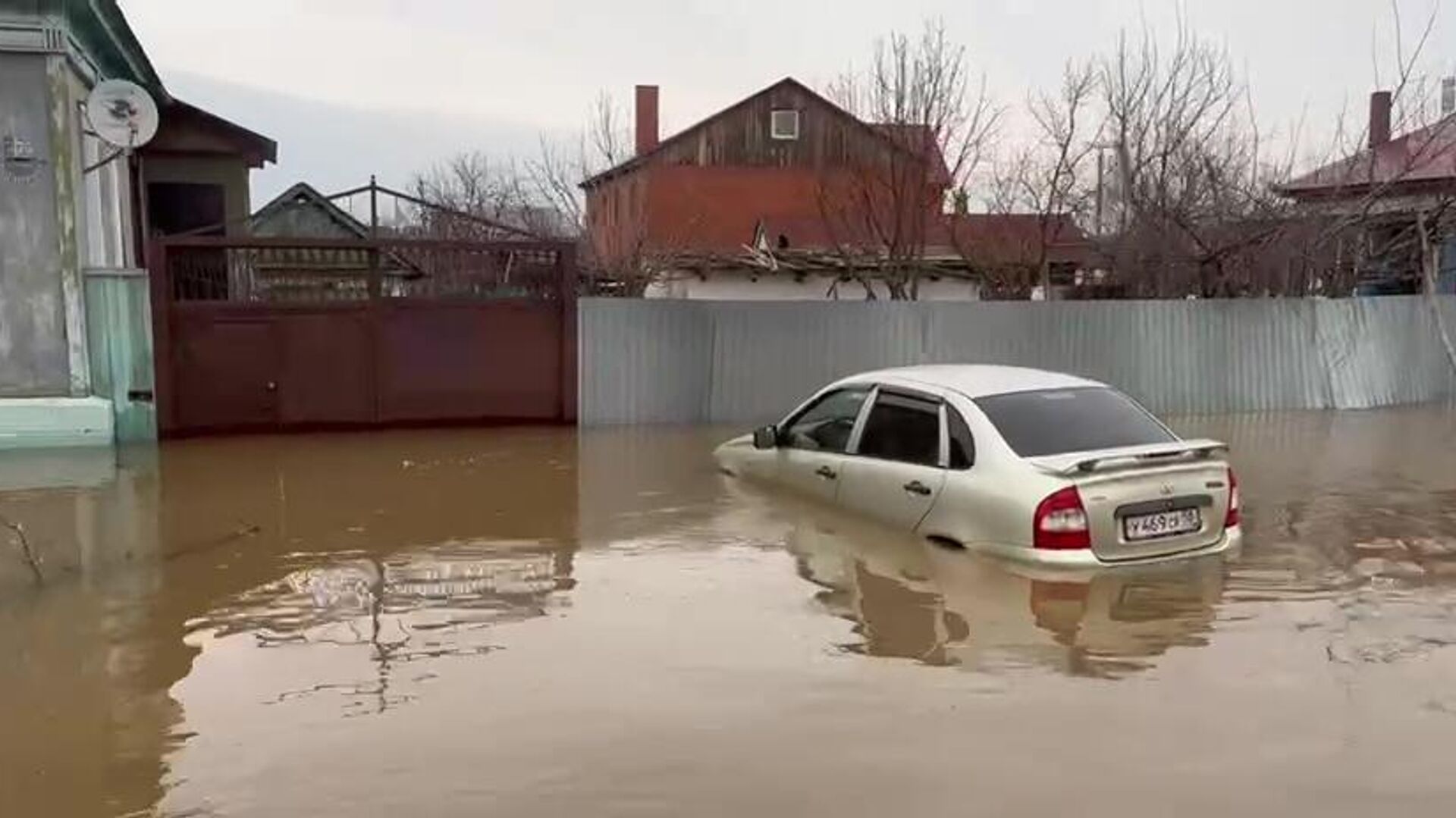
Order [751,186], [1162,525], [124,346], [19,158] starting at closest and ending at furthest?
[1162,525] < [19,158] < [124,346] < [751,186]

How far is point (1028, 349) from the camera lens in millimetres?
15375

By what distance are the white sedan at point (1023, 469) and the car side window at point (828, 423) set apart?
2 centimetres

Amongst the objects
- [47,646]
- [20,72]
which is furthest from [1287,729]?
[20,72]

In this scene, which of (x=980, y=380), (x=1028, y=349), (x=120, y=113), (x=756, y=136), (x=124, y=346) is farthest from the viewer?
(x=756, y=136)

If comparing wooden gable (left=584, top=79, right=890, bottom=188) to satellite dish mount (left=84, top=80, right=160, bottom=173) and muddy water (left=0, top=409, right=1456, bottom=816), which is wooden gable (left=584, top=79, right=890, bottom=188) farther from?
muddy water (left=0, top=409, right=1456, bottom=816)

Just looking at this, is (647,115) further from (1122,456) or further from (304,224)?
(1122,456)

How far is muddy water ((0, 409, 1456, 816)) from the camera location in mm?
4027

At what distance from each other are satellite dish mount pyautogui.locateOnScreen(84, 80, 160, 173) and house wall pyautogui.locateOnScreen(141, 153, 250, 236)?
20.8ft

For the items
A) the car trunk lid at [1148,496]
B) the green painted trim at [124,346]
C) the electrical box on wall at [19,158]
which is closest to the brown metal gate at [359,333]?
the green painted trim at [124,346]

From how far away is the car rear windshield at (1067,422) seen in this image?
6.76 metres

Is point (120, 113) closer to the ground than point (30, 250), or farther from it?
farther from it

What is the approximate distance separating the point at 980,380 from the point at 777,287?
23.1 metres

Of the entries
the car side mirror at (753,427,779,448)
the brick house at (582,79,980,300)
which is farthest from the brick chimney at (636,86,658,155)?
the car side mirror at (753,427,779,448)

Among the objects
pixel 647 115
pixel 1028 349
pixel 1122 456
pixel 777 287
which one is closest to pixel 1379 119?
pixel 1028 349
